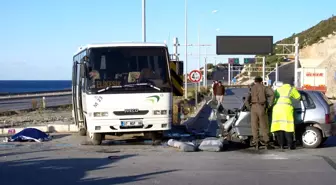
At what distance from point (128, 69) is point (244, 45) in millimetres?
27382

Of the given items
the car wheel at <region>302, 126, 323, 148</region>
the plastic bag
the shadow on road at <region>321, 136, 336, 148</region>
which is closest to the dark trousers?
the car wheel at <region>302, 126, 323, 148</region>

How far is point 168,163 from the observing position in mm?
11359

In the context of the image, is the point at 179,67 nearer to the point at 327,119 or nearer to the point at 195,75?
the point at 327,119

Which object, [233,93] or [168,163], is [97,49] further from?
[233,93]

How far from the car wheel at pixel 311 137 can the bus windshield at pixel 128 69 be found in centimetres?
384

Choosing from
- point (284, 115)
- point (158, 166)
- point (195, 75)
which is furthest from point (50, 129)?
point (195, 75)

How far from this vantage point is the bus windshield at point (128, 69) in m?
14.3

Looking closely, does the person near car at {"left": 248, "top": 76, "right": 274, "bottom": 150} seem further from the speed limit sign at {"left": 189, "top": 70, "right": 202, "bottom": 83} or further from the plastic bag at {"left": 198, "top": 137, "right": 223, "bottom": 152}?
the speed limit sign at {"left": 189, "top": 70, "right": 202, "bottom": 83}

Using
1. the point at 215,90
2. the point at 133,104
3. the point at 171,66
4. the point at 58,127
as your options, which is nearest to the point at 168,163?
the point at 133,104

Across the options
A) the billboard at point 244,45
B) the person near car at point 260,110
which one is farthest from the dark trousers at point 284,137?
the billboard at point 244,45

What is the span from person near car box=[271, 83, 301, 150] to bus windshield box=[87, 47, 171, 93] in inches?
117

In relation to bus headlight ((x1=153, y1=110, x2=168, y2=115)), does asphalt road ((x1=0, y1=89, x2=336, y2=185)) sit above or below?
below

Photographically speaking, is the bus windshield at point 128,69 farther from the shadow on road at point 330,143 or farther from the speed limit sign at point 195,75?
the speed limit sign at point 195,75

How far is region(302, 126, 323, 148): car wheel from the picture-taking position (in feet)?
45.5
